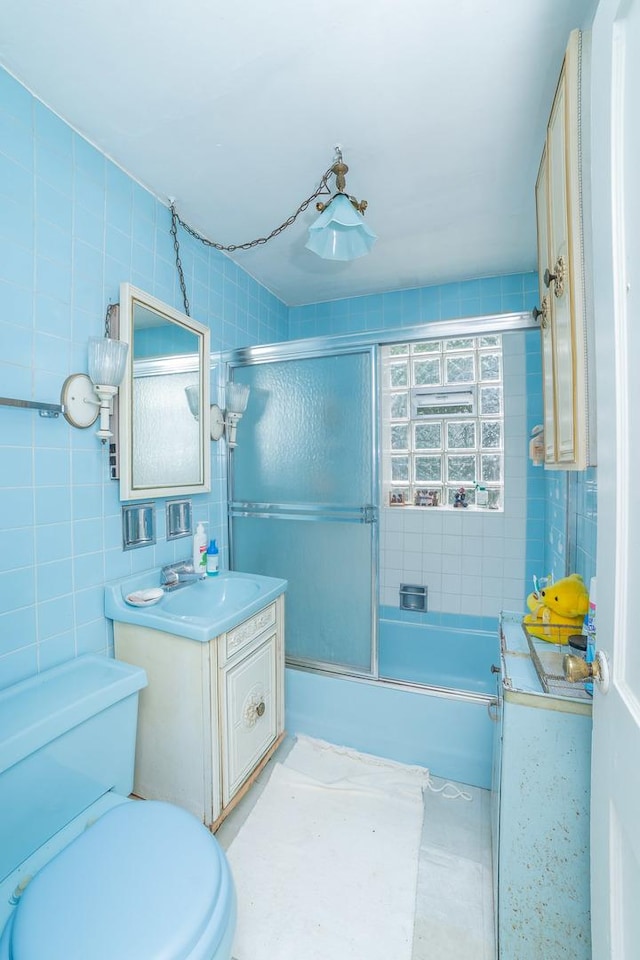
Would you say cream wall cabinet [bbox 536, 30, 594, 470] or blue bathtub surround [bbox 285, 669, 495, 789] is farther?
blue bathtub surround [bbox 285, 669, 495, 789]

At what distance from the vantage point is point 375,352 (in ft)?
6.12

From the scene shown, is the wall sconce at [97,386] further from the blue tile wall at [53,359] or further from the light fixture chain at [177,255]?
the light fixture chain at [177,255]

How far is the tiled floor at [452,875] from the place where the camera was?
3.65 ft

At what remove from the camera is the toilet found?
71 cm

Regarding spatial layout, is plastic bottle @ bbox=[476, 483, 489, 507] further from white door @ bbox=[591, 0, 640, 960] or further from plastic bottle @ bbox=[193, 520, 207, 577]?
white door @ bbox=[591, 0, 640, 960]

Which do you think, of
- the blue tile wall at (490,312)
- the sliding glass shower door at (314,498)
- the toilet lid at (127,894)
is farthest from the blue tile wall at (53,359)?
the blue tile wall at (490,312)

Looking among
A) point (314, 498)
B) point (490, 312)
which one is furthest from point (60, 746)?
point (490, 312)

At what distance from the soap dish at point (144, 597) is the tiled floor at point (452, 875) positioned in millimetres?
832

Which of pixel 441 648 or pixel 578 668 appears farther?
pixel 441 648

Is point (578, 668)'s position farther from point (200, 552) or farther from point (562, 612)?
point (200, 552)

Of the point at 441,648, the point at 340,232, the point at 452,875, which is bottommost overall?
the point at 452,875

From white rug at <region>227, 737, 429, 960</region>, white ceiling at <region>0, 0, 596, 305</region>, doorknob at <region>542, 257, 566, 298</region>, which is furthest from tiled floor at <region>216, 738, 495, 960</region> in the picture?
white ceiling at <region>0, 0, 596, 305</region>

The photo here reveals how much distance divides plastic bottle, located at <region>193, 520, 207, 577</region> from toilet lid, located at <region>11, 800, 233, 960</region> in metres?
0.94

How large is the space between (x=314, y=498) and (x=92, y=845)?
140cm
